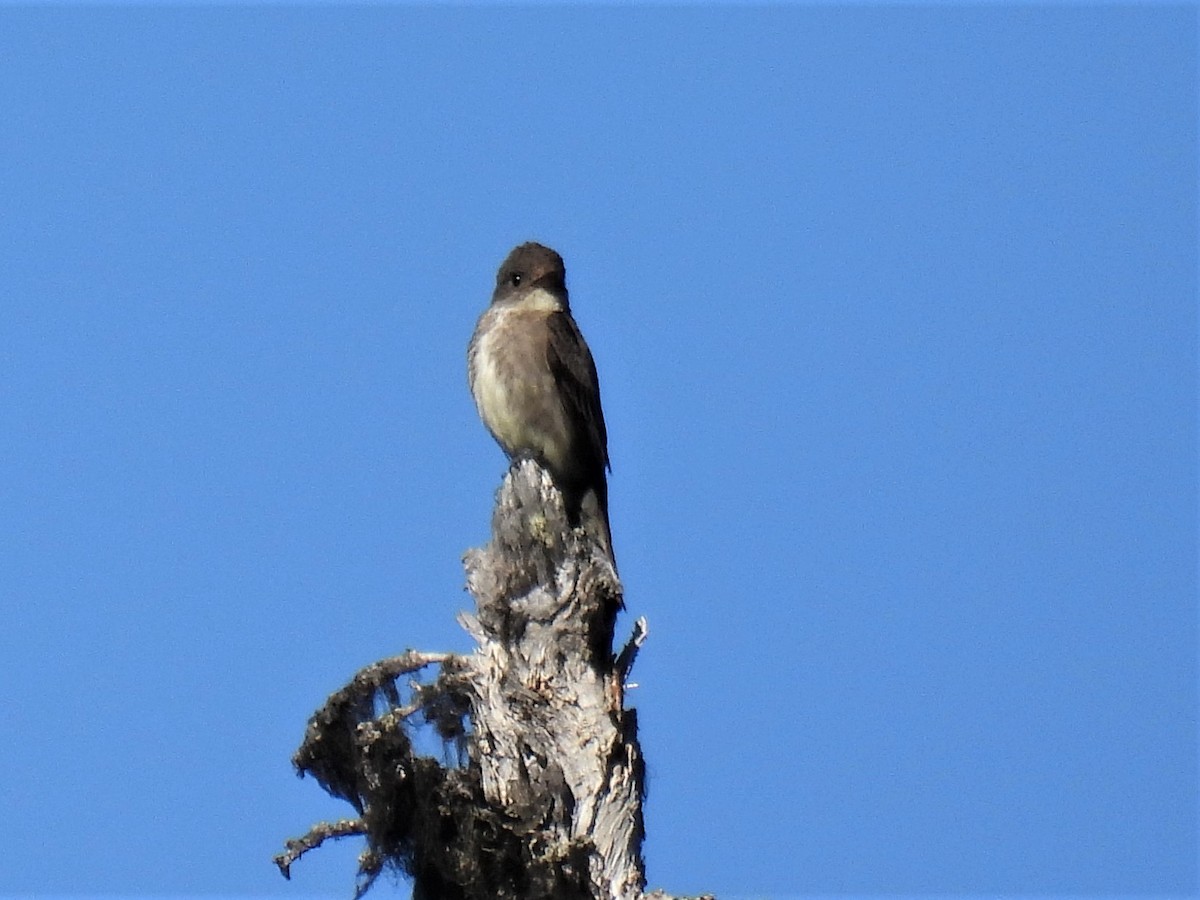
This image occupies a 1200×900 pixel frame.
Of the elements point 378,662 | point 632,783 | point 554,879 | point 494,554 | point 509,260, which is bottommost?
point 554,879

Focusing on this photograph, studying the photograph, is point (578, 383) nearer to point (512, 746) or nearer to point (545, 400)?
point (545, 400)

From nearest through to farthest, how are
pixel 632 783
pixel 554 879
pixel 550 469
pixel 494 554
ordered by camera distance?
pixel 554 879 < pixel 632 783 < pixel 494 554 < pixel 550 469

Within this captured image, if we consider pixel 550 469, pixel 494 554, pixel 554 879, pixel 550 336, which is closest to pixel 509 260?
pixel 550 336

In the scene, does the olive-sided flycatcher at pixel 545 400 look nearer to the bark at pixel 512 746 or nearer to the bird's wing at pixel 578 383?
the bird's wing at pixel 578 383

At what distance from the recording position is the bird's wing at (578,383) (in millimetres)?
11953

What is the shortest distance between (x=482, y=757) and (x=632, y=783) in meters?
0.71

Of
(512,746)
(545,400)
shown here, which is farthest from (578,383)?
(512,746)

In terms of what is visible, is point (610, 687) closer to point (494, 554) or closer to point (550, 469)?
point (494, 554)

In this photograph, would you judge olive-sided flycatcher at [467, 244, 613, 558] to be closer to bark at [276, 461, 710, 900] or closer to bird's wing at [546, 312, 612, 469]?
bird's wing at [546, 312, 612, 469]

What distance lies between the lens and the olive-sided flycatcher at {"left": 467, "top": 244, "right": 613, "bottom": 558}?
39.0 ft

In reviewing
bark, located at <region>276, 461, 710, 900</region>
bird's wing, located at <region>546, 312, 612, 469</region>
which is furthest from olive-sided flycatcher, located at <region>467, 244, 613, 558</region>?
bark, located at <region>276, 461, 710, 900</region>

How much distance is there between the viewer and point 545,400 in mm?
11875

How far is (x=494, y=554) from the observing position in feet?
29.1

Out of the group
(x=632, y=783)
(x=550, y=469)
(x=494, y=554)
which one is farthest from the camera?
(x=550, y=469)
